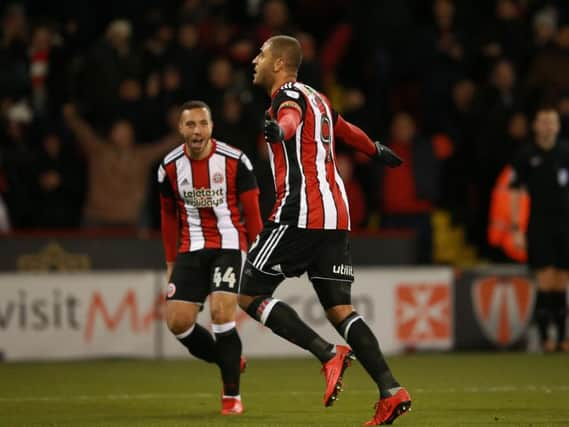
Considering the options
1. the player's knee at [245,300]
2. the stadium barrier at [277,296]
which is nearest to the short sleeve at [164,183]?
the player's knee at [245,300]

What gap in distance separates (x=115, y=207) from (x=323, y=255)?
23.8ft

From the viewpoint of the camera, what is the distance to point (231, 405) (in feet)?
25.6

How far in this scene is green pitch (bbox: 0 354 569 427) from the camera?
7363mm

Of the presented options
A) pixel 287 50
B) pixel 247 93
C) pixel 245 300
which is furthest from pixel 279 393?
pixel 247 93

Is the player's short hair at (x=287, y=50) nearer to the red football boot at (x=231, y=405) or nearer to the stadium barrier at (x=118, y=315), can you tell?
the red football boot at (x=231, y=405)

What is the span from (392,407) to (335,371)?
333 mm

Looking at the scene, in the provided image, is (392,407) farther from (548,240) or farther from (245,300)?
(548,240)

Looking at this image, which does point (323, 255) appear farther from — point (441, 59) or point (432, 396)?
point (441, 59)

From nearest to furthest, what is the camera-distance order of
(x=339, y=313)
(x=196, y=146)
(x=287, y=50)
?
1. (x=339, y=313)
2. (x=287, y=50)
3. (x=196, y=146)

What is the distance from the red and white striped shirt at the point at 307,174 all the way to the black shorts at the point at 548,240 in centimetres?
594

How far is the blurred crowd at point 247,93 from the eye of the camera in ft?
45.4

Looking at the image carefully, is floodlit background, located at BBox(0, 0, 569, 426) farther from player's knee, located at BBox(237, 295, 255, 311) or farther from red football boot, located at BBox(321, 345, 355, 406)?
red football boot, located at BBox(321, 345, 355, 406)

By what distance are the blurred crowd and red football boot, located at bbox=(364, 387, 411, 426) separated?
23.1 feet

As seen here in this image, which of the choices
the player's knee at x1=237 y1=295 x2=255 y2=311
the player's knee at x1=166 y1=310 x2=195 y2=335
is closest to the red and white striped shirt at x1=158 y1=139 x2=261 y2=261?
the player's knee at x1=166 y1=310 x2=195 y2=335
